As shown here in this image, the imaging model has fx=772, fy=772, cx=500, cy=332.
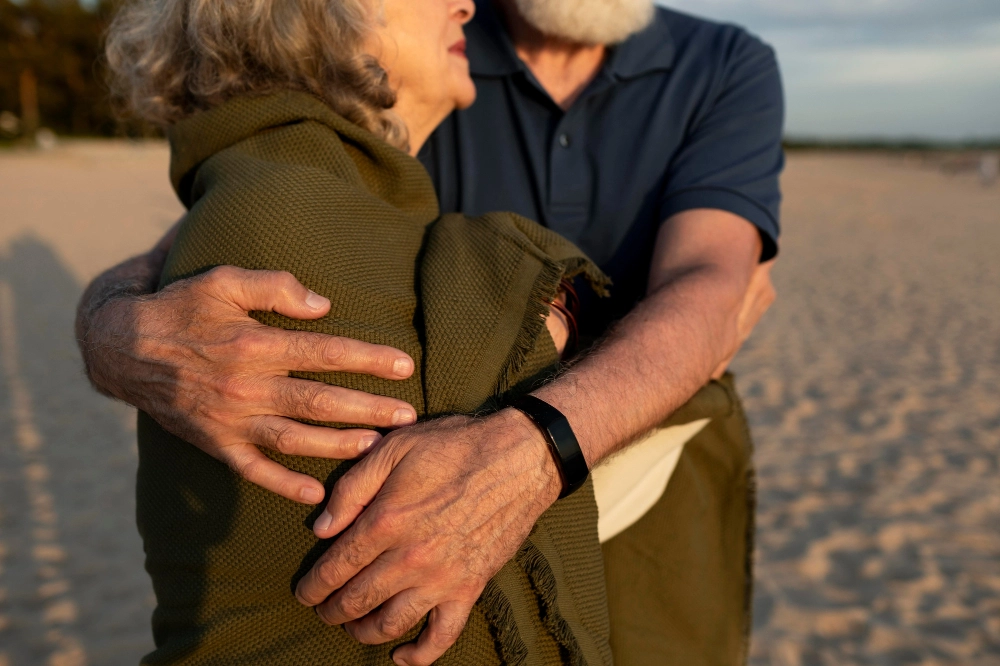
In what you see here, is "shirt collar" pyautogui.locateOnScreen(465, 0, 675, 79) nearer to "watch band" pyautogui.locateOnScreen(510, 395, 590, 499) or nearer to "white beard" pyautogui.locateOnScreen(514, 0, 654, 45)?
"white beard" pyautogui.locateOnScreen(514, 0, 654, 45)

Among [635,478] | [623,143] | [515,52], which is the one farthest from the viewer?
[515,52]

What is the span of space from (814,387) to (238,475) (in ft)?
21.2

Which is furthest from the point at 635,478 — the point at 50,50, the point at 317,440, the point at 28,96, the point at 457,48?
the point at 50,50

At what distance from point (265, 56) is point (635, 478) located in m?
1.15

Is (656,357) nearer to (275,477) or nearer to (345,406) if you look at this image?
(345,406)

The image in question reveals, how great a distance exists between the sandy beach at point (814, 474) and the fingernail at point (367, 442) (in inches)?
114

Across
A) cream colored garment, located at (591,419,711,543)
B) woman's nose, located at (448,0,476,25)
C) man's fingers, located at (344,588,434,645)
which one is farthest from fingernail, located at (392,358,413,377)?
woman's nose, located at (448,0,476,25)

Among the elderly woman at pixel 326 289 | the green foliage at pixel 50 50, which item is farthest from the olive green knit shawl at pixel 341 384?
the green foliage at pixel 50 50

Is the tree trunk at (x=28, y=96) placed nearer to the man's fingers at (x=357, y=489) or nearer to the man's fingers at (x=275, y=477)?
the man's fingers at (x=275, y=477)

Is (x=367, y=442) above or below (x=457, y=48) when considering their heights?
below

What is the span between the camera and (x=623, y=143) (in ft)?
7.02

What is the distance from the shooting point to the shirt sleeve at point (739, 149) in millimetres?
1957

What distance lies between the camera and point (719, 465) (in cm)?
210

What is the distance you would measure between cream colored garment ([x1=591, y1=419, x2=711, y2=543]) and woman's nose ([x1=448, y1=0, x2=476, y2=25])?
1.08 meters
